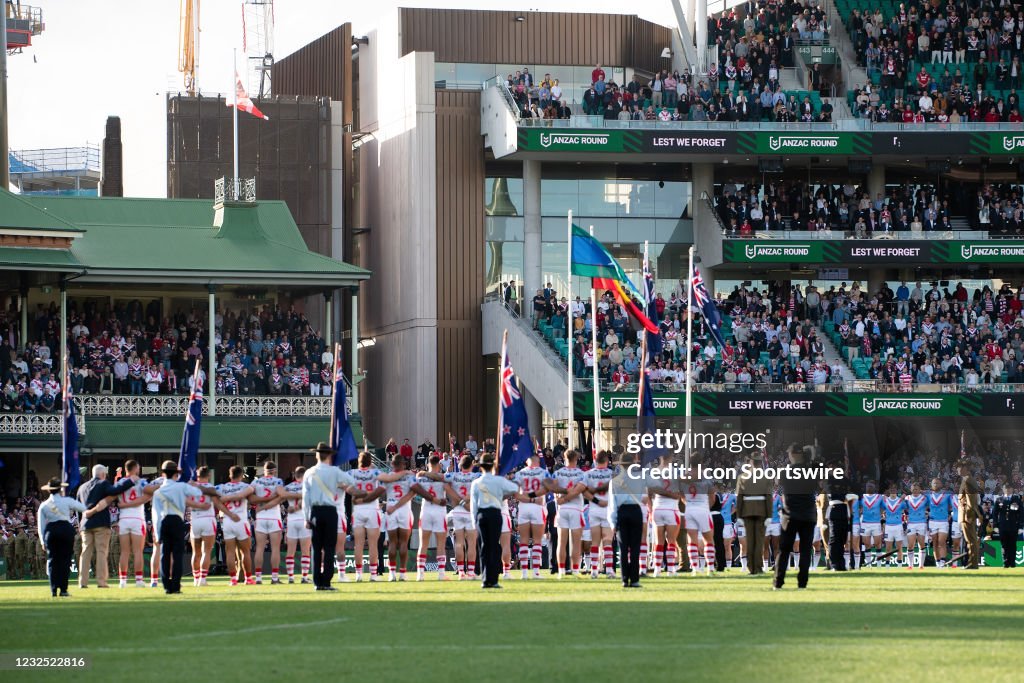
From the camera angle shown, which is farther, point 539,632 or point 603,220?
point 603,220

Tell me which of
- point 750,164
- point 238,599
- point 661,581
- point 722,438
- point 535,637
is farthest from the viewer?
point 750,164

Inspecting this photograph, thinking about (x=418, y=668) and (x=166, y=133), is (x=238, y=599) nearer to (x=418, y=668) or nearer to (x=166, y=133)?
(x=418, y=668)

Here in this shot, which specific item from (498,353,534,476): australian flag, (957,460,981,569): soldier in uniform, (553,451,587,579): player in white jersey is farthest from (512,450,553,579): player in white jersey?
(957,460,981,569): soldier in uniform

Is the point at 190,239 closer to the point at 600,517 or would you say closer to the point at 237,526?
the point at 237,526

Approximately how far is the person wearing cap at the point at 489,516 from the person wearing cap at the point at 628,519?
156 cm

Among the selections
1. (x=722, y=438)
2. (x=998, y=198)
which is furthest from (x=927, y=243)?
(x=722, y=438)

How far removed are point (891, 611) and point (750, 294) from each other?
35519mm

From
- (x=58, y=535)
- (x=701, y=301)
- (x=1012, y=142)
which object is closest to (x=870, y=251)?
(x=1012, y=142)

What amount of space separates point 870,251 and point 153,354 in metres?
22.1

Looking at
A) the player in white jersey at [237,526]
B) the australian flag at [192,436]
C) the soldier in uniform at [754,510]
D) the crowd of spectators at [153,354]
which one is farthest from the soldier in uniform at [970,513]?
the crowd of spectators at [153,354]

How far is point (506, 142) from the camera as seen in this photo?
53.1 m

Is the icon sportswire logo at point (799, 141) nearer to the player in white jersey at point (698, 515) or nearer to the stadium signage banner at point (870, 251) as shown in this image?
the stadium signage banner at point (870, 251)

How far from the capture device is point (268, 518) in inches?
1045

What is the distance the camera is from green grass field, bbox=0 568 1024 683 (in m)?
13.7
